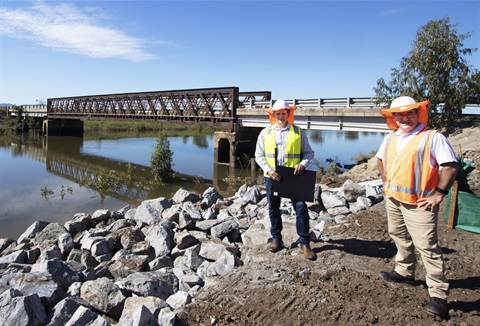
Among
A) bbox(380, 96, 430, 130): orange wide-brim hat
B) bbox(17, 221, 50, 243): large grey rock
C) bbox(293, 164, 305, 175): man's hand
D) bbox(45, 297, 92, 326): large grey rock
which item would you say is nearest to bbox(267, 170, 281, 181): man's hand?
bbox(293, 164, 305, 175): man's hand

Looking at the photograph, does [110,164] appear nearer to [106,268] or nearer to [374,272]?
[106,268]

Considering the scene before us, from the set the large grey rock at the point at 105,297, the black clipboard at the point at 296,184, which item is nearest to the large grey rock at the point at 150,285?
the large grey rock at the point at 105,297

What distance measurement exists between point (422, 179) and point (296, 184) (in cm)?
152

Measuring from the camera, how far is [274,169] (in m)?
4.53

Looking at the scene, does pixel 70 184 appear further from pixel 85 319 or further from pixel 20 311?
pixel 85 319

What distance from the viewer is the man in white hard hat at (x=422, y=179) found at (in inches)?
125

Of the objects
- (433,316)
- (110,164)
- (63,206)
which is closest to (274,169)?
(433,316)

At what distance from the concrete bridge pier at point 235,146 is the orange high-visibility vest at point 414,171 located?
56.1 ft

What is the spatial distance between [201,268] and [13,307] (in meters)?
2.32

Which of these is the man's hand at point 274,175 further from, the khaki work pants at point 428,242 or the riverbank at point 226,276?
the khaki work pants at point 428,242

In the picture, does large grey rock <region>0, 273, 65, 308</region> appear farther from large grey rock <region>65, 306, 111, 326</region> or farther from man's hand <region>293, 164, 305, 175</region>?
man's hand <region>293, 164, 305, 175</region>

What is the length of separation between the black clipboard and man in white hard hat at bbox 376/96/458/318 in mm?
1026

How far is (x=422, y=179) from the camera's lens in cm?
329

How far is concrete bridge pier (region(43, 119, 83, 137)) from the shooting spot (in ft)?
145
